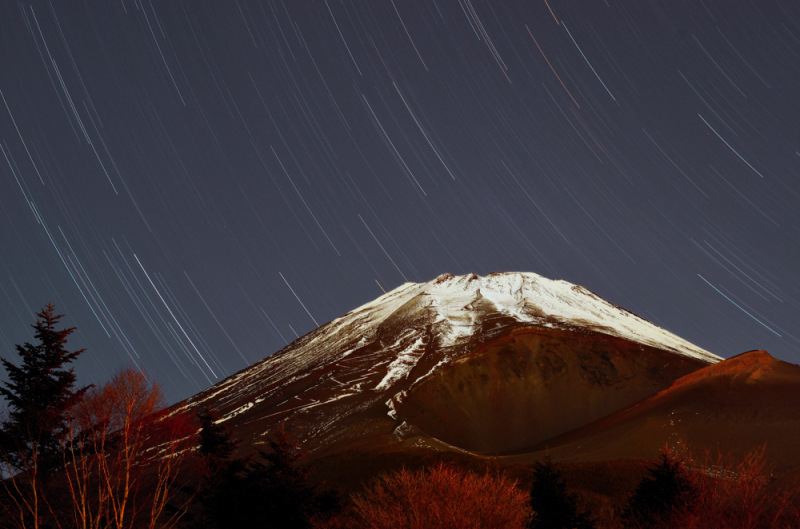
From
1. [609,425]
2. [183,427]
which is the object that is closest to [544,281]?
[609,425]

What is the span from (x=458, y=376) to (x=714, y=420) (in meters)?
29.2

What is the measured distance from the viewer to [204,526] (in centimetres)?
2841

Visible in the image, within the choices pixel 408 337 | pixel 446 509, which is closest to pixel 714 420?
pixel 408 337

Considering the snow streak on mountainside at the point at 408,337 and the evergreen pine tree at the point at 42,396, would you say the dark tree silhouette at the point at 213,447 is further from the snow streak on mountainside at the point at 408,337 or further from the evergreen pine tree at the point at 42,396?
the snow streak on mountainside at the point at 408,337

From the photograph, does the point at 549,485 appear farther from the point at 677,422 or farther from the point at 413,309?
the point at 413,309

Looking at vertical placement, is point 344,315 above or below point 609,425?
above

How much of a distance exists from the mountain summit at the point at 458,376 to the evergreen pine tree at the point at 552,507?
2114cm

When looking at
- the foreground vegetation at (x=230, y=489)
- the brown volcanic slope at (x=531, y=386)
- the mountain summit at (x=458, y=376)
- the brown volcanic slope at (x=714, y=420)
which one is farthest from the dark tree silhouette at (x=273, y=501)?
the brown volcanic slope at (x=531, y=386)

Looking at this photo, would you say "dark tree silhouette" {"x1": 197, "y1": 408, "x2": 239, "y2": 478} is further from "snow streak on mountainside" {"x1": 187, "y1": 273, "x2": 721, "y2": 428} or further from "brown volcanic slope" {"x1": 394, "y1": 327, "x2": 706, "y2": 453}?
"snow streak on mountainside" {"x1": 187, "y1": 273, "x2": 721, "y2": 428}

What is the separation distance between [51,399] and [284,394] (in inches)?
1849

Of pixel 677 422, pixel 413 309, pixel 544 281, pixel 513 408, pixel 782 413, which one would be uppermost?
pixel 413 309

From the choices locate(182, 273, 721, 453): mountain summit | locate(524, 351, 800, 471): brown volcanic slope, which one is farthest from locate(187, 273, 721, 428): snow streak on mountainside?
locate(524, 351, 800, 471): brown volcanic slope

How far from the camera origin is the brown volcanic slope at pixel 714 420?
1918 inches

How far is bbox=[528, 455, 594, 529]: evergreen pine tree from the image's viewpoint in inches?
1147
